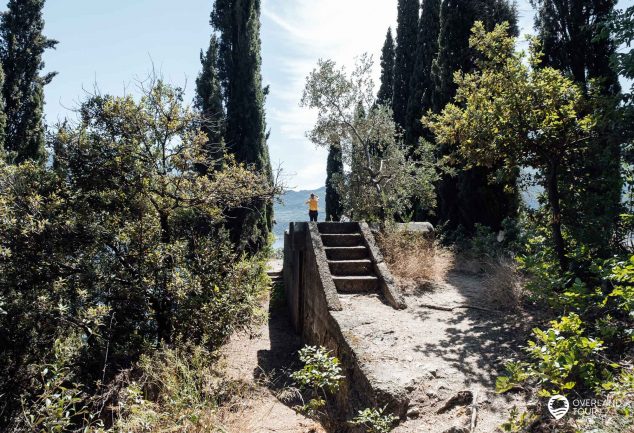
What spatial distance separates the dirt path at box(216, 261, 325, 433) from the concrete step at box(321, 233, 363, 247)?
2.22m

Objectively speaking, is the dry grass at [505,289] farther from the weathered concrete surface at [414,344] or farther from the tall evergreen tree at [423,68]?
the tall evergreen tree at [423,68]

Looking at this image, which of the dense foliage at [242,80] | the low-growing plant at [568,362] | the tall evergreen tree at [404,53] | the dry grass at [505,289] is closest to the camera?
the low-growing plant at [568,362]

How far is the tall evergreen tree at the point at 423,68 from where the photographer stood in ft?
57.3

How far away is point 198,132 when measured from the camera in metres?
7.64

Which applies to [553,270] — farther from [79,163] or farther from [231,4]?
[231,4]

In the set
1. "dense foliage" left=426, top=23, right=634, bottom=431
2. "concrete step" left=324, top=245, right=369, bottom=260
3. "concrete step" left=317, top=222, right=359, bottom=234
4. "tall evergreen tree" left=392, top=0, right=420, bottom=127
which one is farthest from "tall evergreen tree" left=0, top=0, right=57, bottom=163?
"dense foliage" left=426, top=23, right=634, bottom=431

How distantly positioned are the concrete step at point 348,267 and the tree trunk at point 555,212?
3464 mm

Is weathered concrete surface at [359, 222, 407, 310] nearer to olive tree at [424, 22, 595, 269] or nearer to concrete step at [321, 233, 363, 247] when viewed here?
concrete step at [321, 233, 363, 247]

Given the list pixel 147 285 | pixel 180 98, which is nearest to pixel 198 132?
pixel 180 98

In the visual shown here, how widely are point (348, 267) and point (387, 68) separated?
19444 mm

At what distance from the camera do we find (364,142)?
42.5ft

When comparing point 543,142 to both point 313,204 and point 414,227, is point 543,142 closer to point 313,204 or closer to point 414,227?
point 414,227

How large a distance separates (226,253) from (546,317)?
5.26 metres

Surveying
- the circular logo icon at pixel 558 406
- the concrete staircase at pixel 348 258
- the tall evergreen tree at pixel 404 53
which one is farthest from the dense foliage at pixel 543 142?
the tall evergreen tree at pixel 404 53
